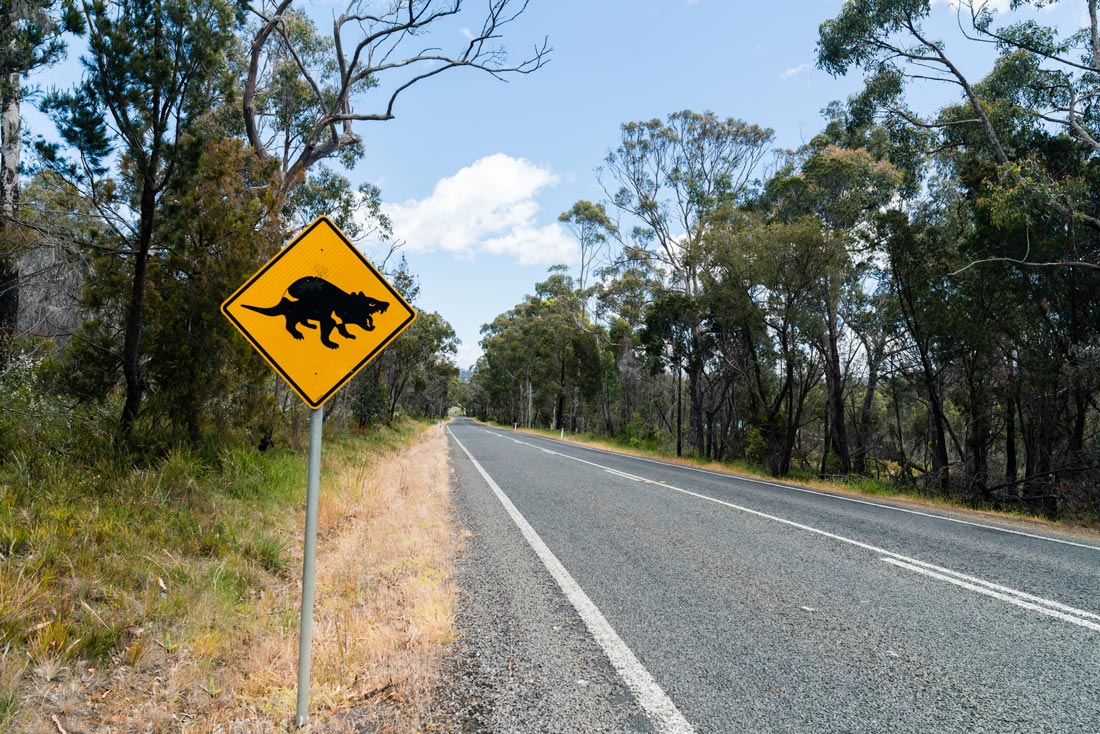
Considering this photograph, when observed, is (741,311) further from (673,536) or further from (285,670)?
(285,670)

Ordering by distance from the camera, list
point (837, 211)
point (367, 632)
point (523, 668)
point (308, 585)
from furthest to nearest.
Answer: point (837, 211), point (367, 632), point (523, 668), point (308, 585)

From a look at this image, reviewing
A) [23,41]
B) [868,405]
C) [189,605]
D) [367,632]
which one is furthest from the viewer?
[868,405]

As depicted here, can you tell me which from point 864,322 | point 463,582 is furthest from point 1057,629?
point 864,322

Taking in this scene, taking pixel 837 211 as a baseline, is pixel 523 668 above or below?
below

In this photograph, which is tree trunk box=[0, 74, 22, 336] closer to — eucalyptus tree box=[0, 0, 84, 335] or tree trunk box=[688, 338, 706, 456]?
eucalyptus tree box=[0, 0, 84, 335]

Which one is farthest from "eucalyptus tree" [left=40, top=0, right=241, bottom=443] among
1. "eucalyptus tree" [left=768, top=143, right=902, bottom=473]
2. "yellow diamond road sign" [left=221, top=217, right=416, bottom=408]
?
"eucalyptus tree" [left=768, top=143, right=902, bottom=473]

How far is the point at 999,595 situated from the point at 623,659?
3351 millimetres

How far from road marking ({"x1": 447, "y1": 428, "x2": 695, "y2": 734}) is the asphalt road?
0.04 ft

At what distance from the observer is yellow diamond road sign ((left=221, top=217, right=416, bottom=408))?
9.12 ft

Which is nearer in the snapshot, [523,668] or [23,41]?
[523,668]

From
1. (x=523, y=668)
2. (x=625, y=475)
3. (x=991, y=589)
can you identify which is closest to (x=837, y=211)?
(x=625, y=475)

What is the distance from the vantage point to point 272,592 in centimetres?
430

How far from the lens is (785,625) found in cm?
373

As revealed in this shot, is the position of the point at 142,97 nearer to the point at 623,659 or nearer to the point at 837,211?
the point at 623,659
